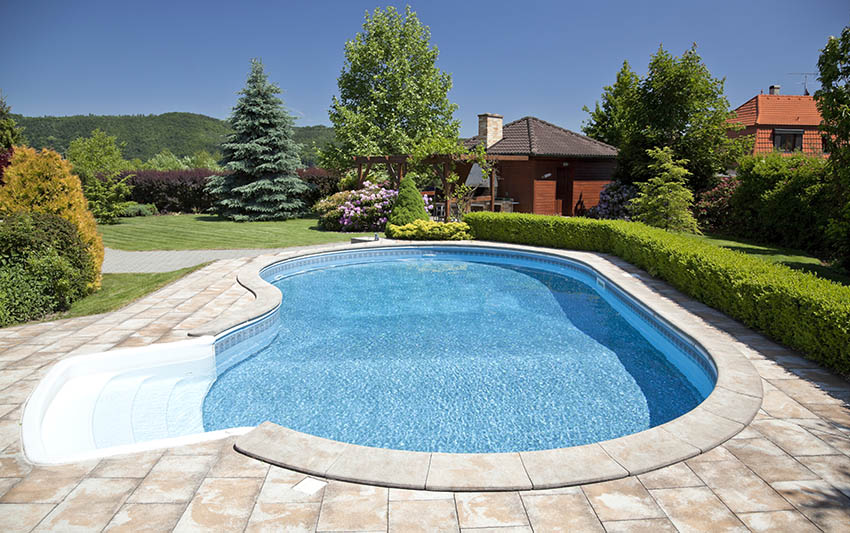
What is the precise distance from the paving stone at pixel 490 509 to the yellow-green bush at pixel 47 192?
8.49m

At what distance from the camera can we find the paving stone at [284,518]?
2.69m

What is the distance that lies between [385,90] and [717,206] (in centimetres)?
1673

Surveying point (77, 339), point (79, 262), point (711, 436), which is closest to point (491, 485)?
point (711, 436)

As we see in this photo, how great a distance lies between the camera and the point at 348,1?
25.5m

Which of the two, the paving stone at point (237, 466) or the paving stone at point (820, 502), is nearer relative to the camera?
the paving stone at point (820, 502)

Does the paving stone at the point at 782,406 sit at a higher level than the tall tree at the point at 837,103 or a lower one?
lower

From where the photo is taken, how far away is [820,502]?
2.91m

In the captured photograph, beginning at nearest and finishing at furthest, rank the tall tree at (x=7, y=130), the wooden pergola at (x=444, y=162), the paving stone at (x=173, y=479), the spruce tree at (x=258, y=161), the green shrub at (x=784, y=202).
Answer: the paving stone at (x=173, y=479)
the green shrub at (x=784, y=202)
the wooden pergola at (x=444, y=162)
the tall tree at (x=7, y=130)
the spruce tree at (x=258, y=161)

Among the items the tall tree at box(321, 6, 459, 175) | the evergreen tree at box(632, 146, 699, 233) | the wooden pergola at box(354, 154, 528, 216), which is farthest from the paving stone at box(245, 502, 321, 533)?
the tall tree at box(321, 6, 459, 175)

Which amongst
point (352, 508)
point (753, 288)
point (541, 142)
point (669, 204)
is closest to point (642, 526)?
point (352, 508)

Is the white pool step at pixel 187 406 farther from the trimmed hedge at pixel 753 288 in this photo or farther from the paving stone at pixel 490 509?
the trimmed hedge at pixel 753 288

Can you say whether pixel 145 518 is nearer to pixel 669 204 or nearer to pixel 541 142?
pixel 669 204

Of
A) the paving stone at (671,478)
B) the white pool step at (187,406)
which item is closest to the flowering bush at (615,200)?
the paving stone at (671,478)

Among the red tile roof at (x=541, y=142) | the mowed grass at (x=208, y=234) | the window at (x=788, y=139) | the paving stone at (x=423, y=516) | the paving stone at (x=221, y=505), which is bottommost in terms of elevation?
the paving stone at (x=423, y=516)
